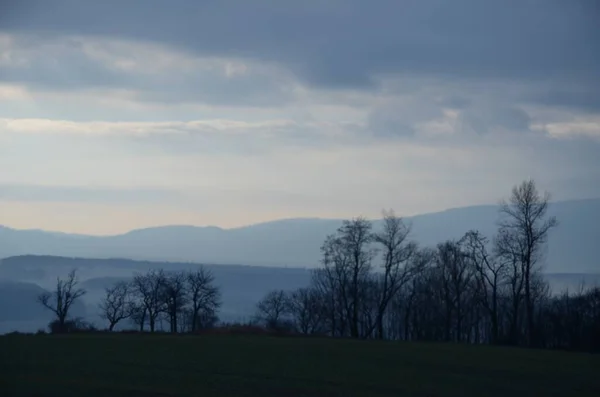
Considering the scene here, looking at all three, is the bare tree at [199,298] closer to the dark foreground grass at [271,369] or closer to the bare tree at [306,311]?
the bare tree at [306,311]

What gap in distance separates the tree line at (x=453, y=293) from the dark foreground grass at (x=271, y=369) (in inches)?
670

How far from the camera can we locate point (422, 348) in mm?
52094

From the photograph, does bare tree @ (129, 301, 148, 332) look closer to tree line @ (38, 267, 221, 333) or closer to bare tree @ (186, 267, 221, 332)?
tree line @ (38, 267, 221, 333)

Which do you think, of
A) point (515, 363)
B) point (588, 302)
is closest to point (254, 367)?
point (515, 363)

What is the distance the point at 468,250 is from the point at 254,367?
47.1 m

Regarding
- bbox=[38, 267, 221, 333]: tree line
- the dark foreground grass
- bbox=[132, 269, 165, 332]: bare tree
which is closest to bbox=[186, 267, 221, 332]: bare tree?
bbox=[38, 267, 221, 333]: tree line

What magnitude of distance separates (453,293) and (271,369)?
5267cm

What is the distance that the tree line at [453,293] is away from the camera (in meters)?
69.2

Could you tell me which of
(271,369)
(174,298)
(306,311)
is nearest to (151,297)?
(174,298)

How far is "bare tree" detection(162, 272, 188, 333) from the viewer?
78.9 meters

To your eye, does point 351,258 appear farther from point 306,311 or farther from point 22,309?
point 22,309

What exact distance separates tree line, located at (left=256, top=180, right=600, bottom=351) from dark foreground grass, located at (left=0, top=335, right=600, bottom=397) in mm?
17006

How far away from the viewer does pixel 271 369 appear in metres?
35.5

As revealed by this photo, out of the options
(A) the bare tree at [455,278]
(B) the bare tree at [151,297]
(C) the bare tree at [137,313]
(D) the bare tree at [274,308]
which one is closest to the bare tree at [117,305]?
(C) the bare tree at [137,313]
